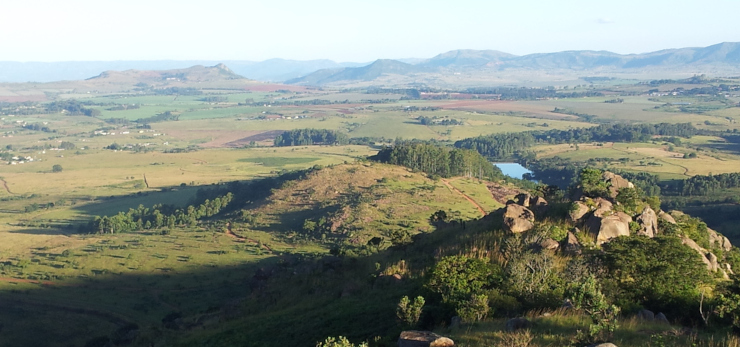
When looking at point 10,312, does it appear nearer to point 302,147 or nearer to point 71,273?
point 71,273

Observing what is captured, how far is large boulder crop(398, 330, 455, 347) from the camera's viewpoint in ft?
58.7

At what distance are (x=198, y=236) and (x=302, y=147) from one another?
119 meters

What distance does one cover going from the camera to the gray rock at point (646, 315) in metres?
21.6

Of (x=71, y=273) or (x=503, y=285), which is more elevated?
(x=503, y=285)

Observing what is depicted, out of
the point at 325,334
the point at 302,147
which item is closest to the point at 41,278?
the point at 325,334

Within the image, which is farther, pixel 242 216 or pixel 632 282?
pixel 242 216

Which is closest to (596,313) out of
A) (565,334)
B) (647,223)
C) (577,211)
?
(565,334)

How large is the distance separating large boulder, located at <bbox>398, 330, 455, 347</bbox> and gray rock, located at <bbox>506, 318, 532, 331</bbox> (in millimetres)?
2446

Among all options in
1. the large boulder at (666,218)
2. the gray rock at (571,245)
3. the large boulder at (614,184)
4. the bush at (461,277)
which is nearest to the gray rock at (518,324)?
the bush at (461,277)

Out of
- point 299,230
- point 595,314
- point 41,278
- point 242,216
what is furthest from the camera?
point 242,216

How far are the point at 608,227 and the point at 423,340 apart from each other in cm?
1767

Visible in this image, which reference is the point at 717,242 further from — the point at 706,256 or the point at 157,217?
the point at 157,217

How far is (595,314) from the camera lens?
1723 cm

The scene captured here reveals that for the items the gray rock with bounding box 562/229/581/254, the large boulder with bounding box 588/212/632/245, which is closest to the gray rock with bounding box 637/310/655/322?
the gray rock with bounding box 562/229/581/254
